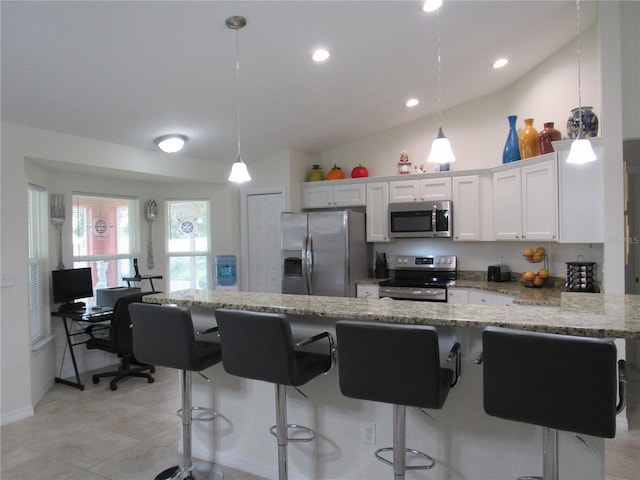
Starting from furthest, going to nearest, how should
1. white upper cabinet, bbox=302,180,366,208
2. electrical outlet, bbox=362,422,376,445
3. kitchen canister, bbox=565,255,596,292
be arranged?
white upper cabinet, bbox=302,180,366,208
kitchen canister, bbox=565,255,596,292
electrical outlet, bbox=362,422,376,445

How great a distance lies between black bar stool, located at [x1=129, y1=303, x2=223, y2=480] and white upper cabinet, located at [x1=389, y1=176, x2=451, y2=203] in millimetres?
3091

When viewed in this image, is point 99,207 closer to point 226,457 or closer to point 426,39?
point 226,457

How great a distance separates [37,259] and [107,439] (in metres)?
1.94

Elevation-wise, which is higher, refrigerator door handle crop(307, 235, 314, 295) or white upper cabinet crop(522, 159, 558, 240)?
white upper cabinet crop(522, 159, 558, 240)

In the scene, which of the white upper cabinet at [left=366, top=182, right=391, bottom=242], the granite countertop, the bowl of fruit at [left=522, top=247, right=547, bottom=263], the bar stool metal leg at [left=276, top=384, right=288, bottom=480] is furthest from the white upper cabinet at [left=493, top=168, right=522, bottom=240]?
the bar stool metal leg at [left=276, top=384, right=288, bottom=480]

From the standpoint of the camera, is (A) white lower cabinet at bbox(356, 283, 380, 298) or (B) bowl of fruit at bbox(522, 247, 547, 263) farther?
(A) white lower cabinet at bbox(356, 283, 380, 298)

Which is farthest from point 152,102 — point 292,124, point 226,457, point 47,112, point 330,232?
point 226,457

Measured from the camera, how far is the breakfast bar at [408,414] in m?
1.78

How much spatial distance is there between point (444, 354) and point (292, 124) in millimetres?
3158

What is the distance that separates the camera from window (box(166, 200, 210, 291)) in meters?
5.46

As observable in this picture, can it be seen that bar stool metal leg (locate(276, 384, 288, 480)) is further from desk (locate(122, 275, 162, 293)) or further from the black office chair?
desk (locate(122, 275, 162, 293))

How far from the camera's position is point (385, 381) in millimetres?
1650

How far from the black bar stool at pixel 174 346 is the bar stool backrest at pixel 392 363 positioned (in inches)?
34.2

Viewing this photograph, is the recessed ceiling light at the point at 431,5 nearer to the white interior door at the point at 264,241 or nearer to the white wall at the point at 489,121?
the white wall at the point at 489,121
